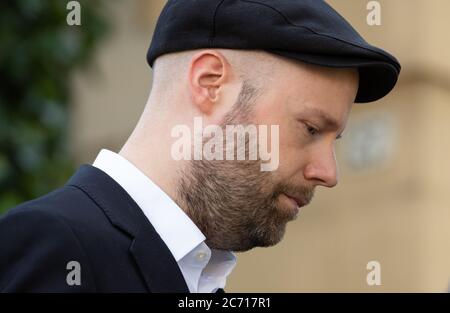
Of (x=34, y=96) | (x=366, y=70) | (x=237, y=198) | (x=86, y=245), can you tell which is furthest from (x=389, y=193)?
(x=86, y=245)

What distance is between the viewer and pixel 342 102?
2.87 m

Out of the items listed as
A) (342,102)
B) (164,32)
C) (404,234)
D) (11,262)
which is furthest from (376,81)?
(404,234)

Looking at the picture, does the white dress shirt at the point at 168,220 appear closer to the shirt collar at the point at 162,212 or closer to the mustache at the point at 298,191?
the shirt collar at the point at 162,212

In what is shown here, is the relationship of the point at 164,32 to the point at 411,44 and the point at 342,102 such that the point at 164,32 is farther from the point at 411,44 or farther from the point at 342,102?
the point at 411,44

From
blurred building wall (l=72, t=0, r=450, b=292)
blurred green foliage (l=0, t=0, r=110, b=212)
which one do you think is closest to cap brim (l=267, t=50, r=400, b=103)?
blurred green foliage (l=0, t=0, r=110, b=212)

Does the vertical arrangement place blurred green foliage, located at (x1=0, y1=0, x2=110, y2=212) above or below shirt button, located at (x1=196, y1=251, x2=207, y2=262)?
above

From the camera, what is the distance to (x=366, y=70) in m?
2.90

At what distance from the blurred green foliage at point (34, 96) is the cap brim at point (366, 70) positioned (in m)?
3.41

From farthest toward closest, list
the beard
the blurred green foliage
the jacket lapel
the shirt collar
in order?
the blurred green foliage < the beard < the shirt collar < the jacket lapel

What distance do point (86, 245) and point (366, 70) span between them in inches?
32.0

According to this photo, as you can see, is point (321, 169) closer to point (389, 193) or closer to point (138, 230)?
point (138, 230)

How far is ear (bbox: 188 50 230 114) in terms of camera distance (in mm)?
2811

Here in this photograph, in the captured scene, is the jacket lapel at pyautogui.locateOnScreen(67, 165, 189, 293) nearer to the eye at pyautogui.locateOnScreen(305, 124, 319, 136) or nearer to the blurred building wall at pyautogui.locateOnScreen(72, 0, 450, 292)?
the eye at pyautogui.locateOnScreen(305, 124, 319, 136)

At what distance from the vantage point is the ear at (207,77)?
2811 millimetres
